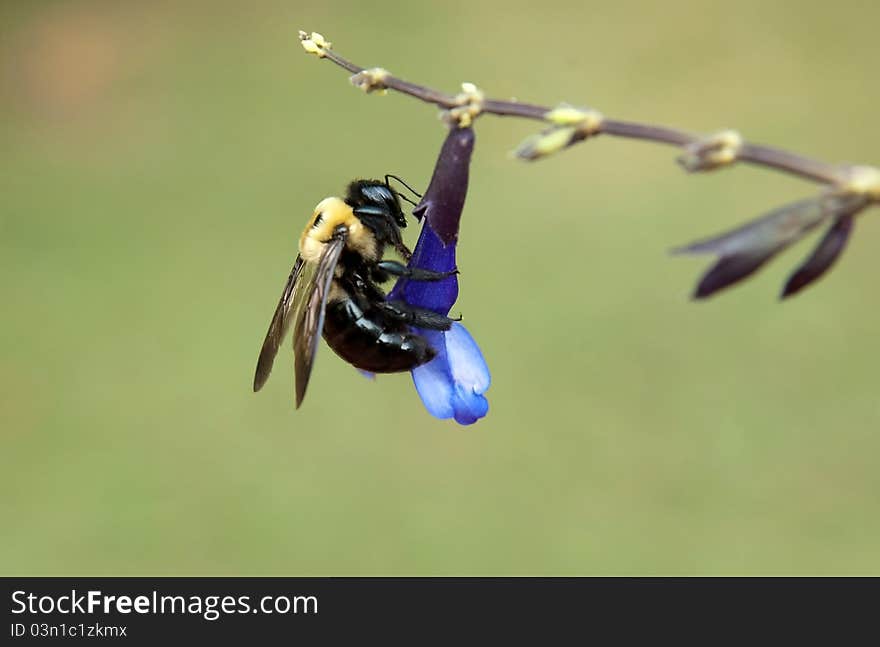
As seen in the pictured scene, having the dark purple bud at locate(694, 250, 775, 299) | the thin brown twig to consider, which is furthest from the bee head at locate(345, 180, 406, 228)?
the dark purple bud at locate(694, 250, 775, 299)

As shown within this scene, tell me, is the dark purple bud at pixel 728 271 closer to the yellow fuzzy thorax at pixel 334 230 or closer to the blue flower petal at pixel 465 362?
the blue flower petal at pixel 465 362

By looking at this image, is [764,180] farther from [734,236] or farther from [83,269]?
[734,236]

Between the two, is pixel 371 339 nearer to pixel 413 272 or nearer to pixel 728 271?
pixel 413 272

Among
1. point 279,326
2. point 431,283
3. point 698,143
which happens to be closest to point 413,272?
point 431,283

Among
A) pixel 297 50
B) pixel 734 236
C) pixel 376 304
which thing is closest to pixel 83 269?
pixel 297 50

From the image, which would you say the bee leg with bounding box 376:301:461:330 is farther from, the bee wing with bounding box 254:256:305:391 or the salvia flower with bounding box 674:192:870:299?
the salvia flower with bounding box 674:192:870:299
